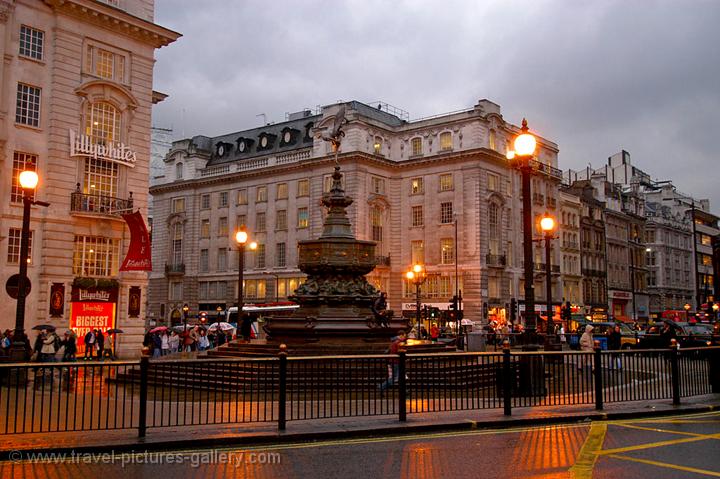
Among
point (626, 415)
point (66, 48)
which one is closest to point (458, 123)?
point (66, 48)

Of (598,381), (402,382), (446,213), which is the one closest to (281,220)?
(446,213)

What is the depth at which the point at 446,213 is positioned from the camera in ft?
206

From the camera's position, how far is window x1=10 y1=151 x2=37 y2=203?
Result: 30.2 metres

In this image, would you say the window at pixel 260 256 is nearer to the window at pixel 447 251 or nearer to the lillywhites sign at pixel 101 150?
the window at pixel 447 251

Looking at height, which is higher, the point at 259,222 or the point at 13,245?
the point at 259,222

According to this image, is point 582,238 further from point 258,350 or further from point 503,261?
point 258,350

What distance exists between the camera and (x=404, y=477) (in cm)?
775

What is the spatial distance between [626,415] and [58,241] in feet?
87.7

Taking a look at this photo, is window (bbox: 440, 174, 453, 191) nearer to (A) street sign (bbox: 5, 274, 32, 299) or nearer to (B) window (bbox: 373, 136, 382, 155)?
(B) window (bbox: 373, 136, 382, 155)

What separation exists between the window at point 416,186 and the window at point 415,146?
259cm

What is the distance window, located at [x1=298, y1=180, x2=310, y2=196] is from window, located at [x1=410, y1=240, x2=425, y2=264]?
11066mm

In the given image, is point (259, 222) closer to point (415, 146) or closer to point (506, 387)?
point (415, 146)

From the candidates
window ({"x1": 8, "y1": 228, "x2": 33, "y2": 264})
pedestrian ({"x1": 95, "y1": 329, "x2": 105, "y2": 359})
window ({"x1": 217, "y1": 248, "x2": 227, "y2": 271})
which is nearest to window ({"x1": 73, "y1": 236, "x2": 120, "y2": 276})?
window ({"x1": 8, "y1": 228, "x2": 33, "y2": 264})

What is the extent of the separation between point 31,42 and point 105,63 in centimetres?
367
